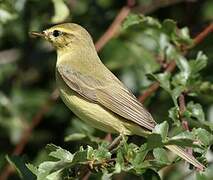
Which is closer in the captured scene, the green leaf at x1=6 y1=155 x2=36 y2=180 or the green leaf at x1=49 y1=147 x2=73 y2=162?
the green leaf at x1=49 y1=147 x2=73 y2=162

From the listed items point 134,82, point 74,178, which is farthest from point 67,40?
point 74,178

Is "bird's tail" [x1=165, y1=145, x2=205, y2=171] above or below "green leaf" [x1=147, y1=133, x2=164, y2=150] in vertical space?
below

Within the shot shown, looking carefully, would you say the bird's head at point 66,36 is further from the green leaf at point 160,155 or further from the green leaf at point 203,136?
the green leaf at point 160,155

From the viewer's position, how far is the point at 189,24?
5.70 metres

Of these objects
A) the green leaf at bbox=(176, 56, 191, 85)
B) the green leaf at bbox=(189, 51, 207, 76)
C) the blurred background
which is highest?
the green leaf at bbox=(189, 51, 207, 76)

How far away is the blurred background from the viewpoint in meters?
5.59

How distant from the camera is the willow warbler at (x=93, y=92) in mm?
4375

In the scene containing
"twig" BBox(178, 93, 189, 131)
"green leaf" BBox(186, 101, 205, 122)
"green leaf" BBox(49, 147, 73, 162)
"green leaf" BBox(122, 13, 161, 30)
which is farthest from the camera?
"green leaf" BBox(122, 13, 161, 30)

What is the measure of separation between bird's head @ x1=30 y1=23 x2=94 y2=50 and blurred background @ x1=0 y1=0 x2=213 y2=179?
405mm

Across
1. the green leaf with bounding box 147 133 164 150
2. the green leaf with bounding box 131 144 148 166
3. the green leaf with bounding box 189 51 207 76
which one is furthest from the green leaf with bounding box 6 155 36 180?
the green leaf with bounding box 189 51 207 76

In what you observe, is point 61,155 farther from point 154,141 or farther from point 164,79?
point 164,79

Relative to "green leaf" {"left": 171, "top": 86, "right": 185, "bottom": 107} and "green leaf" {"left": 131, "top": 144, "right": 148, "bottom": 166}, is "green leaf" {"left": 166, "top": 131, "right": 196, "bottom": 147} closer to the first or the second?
"green leaf" {"left": 131, "top": 144, "right": 148, "bottom": 166}

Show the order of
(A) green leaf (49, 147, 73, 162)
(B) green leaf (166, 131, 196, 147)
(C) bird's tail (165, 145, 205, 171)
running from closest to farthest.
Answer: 1. (B) green leaf (166, 131, 196, 147)
2. (A) green leaf (49, 147, 73, 162)
3. (C) bird's tail (165, 145, 205, 171)

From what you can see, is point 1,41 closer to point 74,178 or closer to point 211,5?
point 211,5
